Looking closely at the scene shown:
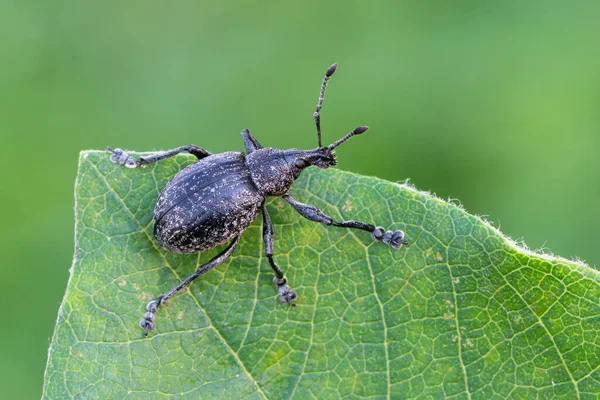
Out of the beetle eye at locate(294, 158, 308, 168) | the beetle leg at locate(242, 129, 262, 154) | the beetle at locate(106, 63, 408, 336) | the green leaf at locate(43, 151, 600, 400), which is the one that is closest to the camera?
the green leaf at locate(43, 151, 600, 400)

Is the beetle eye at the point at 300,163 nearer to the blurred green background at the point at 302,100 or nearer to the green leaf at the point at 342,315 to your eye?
the green leaf at the point at 342,315

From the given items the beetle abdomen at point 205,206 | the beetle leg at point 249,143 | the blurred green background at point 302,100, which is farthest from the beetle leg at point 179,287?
the blurred green background at point 302,100

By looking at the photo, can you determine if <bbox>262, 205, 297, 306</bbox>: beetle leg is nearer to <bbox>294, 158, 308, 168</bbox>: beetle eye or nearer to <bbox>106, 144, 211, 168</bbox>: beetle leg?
<bbox>294, 158, 308, 168</bbox>: beetle eye

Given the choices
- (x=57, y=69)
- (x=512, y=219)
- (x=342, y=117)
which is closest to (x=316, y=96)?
(x=342, y=117)

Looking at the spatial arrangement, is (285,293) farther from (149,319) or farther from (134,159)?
(134,159)

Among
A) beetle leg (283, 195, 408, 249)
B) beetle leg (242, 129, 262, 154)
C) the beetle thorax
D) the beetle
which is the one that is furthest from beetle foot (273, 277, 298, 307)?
beetle leg (242, 129, 262, 154)
